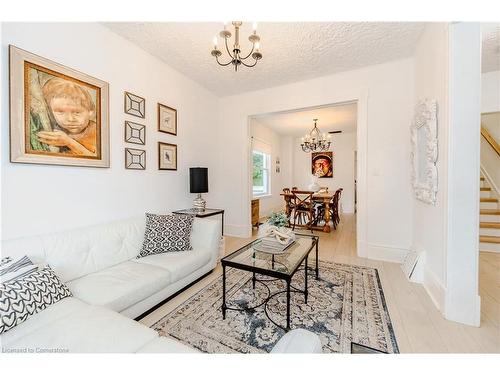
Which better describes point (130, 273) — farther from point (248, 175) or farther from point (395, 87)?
point (395, 87)

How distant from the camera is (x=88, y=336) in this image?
3.43 ft

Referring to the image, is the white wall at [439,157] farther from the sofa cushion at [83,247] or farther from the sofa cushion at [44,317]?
the sofa cushion at [83,247]

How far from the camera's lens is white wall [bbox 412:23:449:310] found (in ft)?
5.82

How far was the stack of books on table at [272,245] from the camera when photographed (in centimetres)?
198

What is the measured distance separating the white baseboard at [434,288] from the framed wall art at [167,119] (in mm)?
3380

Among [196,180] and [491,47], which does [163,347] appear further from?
[491,47]

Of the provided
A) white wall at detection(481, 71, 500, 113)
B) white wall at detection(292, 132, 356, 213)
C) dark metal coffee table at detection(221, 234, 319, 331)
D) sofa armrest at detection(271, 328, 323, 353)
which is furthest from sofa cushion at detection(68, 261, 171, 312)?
white wall at detection(292, 132, 356, 213)

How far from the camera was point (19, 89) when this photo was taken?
167 centimetres

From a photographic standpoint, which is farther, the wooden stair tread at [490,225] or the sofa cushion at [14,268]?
the wooden stair tread at [490,225]

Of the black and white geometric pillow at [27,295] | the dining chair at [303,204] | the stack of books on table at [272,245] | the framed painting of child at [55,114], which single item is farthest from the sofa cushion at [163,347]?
the dining chair at [303,204]

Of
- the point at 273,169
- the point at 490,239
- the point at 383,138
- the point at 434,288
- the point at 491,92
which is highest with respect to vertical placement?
the point at 491,92

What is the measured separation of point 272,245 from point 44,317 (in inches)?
62.2

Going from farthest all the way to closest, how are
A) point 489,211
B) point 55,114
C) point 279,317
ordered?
1. point 489,211
2. point 55,114
3. point 279,317

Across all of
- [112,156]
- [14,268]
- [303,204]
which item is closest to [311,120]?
[303,204]
